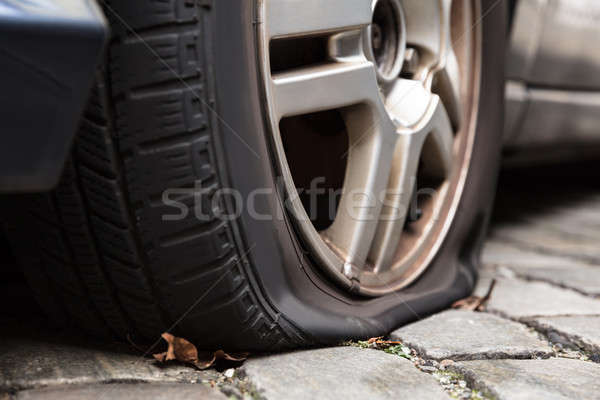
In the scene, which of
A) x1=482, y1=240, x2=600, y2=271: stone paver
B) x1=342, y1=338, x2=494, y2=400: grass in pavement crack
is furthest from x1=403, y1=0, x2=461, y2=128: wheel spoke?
x1=482, y1=240, x2=600, y2=271: stone paver

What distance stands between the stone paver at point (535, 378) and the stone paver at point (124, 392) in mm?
339

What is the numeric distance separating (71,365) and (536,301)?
0.90m

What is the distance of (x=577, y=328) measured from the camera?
1082 millimetres

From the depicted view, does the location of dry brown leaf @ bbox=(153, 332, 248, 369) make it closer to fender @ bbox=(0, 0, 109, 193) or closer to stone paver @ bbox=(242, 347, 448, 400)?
stone paver @ bbox=(242, 347, 448, 400)

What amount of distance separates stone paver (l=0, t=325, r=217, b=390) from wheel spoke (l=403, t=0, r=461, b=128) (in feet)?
2.32

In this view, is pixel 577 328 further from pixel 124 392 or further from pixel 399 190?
pixel 124 392

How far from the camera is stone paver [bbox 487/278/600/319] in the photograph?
1212 millimetres

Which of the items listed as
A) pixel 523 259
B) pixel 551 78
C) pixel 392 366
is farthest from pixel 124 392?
pixel 551 78

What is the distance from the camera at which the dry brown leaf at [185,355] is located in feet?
2.75

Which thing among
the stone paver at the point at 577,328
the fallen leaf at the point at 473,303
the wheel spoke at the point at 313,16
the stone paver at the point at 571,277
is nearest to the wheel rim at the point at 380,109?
the wheel spoke at the point at 313,16

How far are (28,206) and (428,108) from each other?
711 mm

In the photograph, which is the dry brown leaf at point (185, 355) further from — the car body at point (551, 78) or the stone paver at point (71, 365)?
the car body at point (551, 78)

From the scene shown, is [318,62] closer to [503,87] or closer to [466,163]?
[466,163]

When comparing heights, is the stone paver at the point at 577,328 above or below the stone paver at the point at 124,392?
below
